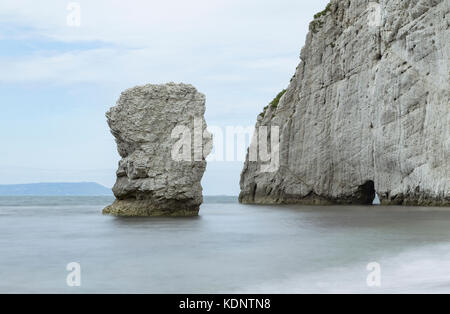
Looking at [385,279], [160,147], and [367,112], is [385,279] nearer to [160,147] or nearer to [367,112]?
[160,147]

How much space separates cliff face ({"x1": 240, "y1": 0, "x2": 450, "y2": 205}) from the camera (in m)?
40.5

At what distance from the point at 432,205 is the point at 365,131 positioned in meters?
10.8

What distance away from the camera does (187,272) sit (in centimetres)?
1323

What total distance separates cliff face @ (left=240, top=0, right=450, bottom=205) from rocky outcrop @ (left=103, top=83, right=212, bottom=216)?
1816 centimetres

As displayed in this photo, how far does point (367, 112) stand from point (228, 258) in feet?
117

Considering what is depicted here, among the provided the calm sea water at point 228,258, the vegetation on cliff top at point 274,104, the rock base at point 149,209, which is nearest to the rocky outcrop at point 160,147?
the rock base at point 149,209

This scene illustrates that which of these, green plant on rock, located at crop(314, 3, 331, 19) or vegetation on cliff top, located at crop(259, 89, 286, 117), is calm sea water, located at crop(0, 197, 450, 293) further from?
vegetation on cliff top, located at crop(259, 89, 286, 117)

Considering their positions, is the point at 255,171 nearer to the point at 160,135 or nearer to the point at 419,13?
the point at 419,13

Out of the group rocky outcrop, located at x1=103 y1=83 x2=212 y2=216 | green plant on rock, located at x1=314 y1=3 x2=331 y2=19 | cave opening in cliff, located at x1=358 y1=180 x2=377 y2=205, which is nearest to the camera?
rocky outcrop, located at x1=103 y1=83 x2=212 y2=216

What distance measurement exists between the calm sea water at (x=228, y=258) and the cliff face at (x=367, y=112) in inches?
711

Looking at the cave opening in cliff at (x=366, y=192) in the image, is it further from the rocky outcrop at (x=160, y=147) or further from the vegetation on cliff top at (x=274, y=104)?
the rocky outcrop at (x=160, y=147)

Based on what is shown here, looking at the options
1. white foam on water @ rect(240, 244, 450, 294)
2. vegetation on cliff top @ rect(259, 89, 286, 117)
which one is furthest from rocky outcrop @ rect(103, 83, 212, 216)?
vegetation on cliff top @ rect(259, 89, 286, 117)

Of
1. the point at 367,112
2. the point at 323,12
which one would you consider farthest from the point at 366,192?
the point at 323,12

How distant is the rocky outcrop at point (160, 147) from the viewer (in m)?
29.4
